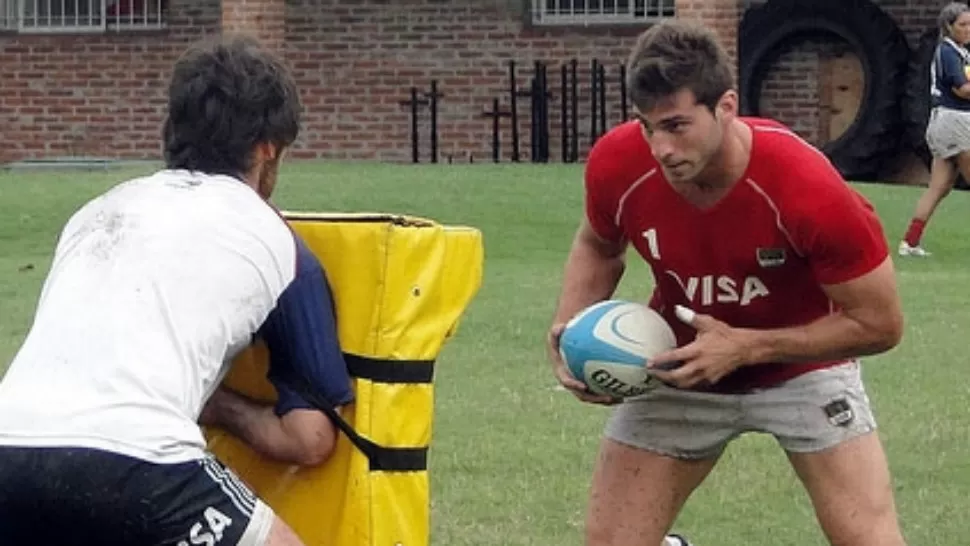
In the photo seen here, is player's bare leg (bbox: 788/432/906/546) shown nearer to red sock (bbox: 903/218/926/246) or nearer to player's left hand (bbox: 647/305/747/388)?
player's left hand (bbox: 647/305/747/388)

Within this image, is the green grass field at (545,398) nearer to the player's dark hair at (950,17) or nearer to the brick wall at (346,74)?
the player's dark hair at (950,17)

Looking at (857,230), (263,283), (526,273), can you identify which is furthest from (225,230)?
(526,273)

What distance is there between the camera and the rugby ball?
5.48 m

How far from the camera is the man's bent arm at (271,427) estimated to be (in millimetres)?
4867

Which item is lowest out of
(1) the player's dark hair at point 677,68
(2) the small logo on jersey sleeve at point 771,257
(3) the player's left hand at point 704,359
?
(3) the player's left hand at point 704,359

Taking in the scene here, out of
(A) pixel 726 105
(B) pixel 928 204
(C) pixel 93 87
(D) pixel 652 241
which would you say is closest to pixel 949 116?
(B) pixel 928 204

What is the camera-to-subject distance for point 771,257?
5.54 meters

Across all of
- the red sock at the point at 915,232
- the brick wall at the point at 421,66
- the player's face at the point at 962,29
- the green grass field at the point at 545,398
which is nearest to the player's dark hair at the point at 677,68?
the green grass field at the point at 545,398

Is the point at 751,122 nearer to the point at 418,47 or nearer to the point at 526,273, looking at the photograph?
the point at 526,273

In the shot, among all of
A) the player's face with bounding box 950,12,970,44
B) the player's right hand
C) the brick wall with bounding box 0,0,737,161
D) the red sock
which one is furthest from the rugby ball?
the brick wall with bounding box 0,0,737,161

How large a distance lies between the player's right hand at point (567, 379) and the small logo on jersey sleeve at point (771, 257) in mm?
511

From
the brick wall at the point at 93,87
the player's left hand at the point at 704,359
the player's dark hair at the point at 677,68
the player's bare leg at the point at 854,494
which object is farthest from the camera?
the brick wall at the point at 93,87

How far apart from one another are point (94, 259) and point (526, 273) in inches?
414

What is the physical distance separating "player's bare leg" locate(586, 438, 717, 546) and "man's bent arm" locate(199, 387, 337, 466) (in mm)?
1227
